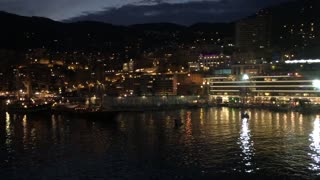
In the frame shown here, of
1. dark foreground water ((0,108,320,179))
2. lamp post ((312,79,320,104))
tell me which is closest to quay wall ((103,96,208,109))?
lamp post ((312,79,320,104))

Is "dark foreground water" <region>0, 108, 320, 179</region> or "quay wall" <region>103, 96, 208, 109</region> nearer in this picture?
"dark foreground water" <region>0, 108, 320, 179</region>

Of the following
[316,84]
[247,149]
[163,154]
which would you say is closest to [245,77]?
[316,84]

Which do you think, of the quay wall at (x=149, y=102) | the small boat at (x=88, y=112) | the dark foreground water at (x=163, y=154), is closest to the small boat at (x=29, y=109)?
the small boat at (x=88, y=112)

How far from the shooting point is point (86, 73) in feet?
424

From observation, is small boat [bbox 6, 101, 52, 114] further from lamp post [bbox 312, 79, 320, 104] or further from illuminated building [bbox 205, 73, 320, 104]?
lamp post [bbox 312, 79, 320, 104]

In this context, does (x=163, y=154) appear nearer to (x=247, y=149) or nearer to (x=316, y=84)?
(x=247, y=149)

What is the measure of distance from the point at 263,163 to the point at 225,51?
13227cm

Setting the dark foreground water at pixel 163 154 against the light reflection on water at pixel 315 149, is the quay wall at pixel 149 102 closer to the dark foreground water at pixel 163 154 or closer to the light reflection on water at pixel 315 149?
the dark foreground water at pixel 163 154

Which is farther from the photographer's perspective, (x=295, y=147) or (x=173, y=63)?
(x=173, y=63)

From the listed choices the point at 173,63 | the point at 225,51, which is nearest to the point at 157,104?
the point at 173,63

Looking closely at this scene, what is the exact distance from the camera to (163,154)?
81.6 feet

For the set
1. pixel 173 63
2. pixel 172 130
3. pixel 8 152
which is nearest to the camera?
pixel 8 152

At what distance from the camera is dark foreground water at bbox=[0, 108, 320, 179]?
20.1 m

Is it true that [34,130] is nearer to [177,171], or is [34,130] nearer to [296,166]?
[177,171]
